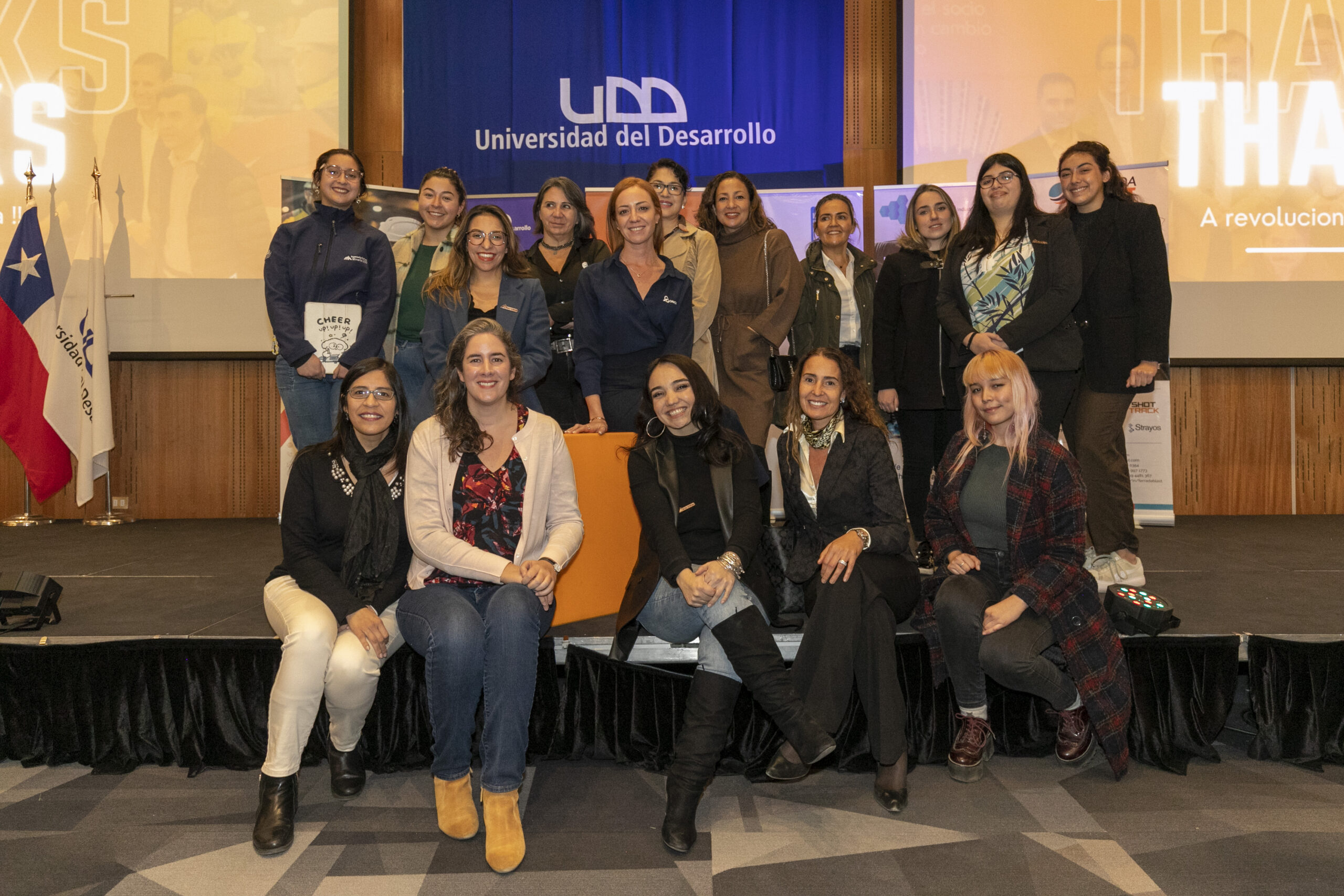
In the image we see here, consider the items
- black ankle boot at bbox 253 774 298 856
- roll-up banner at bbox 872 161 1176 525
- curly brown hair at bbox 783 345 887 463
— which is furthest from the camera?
roll-up banner at bbox 872 161 1176 525

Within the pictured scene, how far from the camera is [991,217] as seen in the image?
2949mm

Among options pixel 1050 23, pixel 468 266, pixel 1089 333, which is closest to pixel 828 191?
pixel 1050 23

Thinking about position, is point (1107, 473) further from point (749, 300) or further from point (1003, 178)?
point (749, 300)

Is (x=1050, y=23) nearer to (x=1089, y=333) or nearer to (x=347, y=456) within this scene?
(x=1089, y=333)

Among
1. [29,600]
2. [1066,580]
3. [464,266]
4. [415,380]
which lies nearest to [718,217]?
[464,266]

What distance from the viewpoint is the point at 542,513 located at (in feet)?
7.44

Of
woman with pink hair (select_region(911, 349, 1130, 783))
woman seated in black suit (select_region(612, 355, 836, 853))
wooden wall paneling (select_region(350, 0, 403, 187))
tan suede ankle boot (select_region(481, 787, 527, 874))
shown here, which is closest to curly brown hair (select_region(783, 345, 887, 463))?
woman seated in black suit (select_region(612, 355, 836, 853))

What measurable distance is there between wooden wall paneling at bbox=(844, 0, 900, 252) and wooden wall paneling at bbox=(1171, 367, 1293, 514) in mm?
2176

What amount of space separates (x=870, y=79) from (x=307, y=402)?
12.9 feet

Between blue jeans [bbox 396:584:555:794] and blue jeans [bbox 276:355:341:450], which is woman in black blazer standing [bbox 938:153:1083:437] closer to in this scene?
blue jeans [bbox 396:584:555:794]

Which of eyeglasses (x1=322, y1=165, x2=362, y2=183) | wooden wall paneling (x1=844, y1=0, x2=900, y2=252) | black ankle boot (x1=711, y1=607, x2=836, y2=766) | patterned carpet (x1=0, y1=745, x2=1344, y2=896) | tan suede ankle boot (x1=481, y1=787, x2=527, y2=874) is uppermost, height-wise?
wooden wall paneling (x1=844, y1=0, x2=900, y2=252)

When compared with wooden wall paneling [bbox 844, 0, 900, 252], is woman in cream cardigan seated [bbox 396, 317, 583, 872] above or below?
below

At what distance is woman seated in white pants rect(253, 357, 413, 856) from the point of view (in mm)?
2098

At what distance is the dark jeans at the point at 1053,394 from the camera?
2.89 metres
